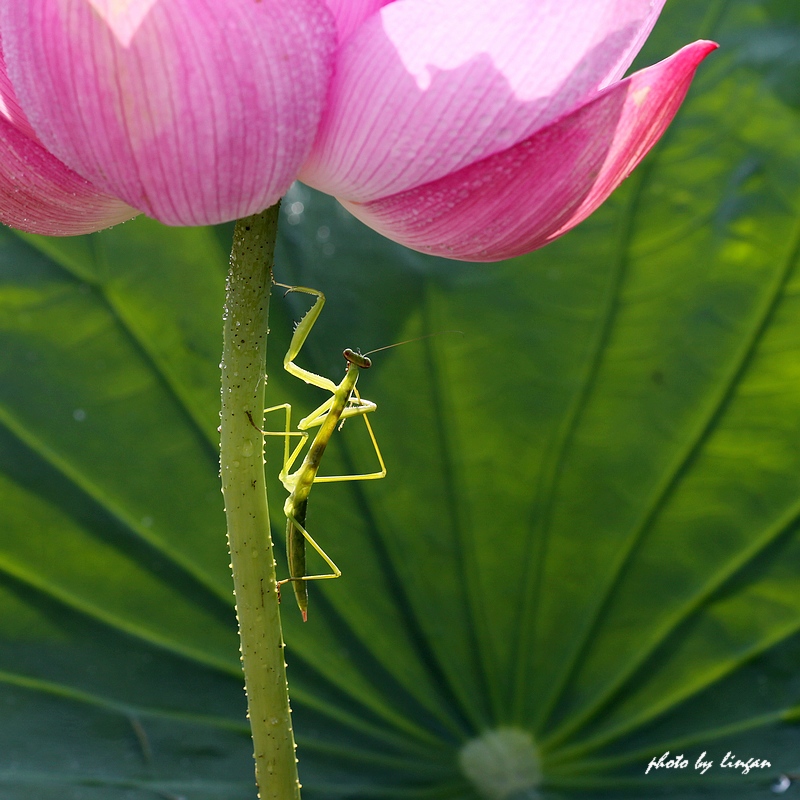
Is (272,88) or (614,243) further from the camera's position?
(614,243)

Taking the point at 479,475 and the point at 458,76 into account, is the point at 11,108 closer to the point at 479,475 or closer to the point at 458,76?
the point at 458,76

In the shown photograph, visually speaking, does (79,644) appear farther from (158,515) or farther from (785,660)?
(785,660)

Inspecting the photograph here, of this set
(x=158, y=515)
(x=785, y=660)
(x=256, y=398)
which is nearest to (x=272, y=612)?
(x=256, y=398)

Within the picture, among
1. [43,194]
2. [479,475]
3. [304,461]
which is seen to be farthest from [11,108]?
[479,475]

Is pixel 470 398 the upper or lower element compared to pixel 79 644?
upper

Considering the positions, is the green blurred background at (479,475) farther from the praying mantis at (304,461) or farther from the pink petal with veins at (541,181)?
the pink petal with veins at (541,181)

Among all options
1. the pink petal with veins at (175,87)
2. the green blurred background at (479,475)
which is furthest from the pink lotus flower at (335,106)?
the green blurred background at (479,475)

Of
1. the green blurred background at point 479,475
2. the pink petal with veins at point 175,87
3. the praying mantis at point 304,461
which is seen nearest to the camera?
the pink petal with veins at point 175,87
